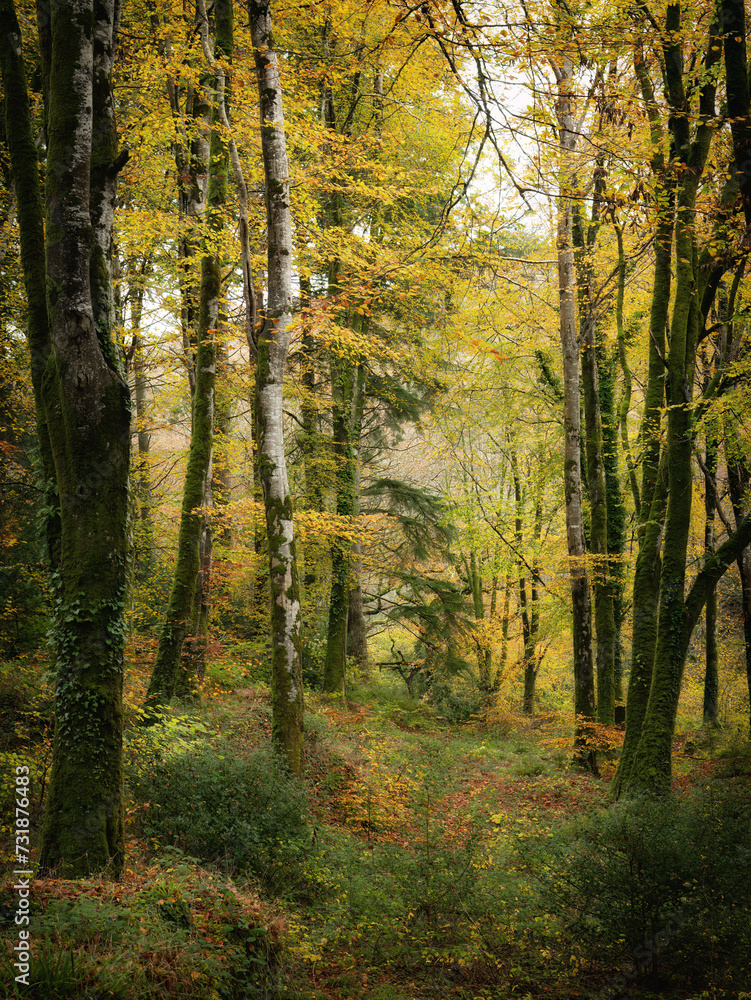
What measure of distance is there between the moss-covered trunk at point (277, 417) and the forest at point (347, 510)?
0.14 feet

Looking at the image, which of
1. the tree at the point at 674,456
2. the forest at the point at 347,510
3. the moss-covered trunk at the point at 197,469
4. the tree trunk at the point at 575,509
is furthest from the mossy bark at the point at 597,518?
the moss-covered trunk at the point at 197,469

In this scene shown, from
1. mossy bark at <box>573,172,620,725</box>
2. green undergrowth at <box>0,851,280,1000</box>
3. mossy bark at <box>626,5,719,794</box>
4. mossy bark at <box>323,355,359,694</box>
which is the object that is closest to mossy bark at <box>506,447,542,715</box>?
mossy bark at <box>573,172,620,725</box>

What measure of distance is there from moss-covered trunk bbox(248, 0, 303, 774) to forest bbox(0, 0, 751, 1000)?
4cm

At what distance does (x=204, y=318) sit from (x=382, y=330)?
20.3 ft

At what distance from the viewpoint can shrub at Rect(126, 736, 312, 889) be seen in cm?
514

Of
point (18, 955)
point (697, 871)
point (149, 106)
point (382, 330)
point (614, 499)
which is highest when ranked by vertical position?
point (149, 106)

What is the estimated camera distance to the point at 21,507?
40.0ft

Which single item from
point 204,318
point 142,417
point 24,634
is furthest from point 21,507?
point 204,318

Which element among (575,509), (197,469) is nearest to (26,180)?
(197,469)

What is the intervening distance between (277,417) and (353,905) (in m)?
5.04

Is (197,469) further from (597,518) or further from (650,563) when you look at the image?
(597,518)

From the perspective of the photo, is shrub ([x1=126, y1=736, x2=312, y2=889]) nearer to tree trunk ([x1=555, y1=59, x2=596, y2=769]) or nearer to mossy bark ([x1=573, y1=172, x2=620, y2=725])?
tree trunk ([x1=555, y1=59, x2=596, y2=769])

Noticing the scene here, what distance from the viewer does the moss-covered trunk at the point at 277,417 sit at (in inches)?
268

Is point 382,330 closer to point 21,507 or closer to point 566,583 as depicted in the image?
point 566,583
